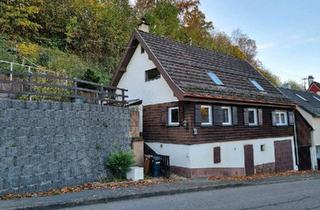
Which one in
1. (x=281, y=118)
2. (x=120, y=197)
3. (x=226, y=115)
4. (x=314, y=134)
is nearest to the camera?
(x=120, y=197)

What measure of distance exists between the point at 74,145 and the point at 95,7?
832 inches

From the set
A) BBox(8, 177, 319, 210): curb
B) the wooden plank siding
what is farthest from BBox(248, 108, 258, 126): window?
BBox(8, 177, 319, 210): curb

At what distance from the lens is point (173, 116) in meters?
17.4

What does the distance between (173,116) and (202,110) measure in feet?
5.28

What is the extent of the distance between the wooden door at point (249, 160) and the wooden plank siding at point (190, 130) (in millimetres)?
665

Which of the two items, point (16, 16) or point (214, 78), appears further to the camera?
point (16, 16)

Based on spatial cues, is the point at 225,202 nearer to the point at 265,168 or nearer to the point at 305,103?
the point at 265,168

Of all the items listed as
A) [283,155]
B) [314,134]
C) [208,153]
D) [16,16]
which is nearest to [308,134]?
[314,134]

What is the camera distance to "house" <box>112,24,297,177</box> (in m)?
16.5

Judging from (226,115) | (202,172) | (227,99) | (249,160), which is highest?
(227,99)

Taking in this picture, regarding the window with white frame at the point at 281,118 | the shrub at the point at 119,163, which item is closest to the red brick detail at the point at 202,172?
the shrub at the point at 119,163

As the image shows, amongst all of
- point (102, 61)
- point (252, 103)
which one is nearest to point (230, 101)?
point (252, 103)

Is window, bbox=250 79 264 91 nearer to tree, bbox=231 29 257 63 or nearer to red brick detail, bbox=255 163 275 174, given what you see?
red brick detail, bbox=255 163 275 174

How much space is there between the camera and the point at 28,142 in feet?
36.4
